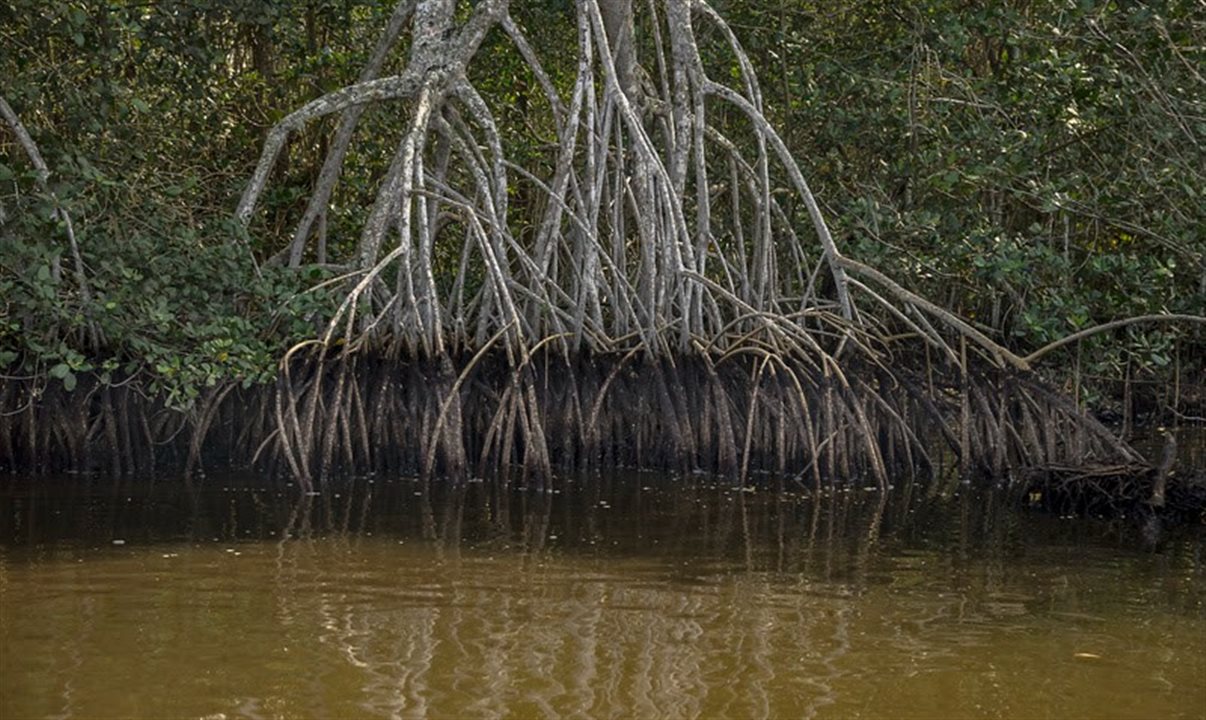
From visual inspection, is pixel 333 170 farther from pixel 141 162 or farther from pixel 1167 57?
pixel 1167 57

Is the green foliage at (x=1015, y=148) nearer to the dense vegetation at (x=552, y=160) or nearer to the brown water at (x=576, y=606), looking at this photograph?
the dense vegetation at (x=552, y=160)

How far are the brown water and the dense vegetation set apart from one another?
2.90 ft

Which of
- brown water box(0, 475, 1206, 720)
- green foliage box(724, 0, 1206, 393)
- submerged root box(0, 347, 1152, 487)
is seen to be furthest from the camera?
green foliage box(724, 0, 1206, 393)

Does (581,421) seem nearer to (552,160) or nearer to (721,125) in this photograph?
(552,160)

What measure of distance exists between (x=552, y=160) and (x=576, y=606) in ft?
19.8

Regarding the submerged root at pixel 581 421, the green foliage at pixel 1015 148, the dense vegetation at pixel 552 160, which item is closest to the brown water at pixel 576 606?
the submerged root at pixel 581 421

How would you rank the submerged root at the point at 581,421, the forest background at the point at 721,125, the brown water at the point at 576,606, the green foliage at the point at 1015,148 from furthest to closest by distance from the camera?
the green foliage at the point at 1015,148
the submerged root at the point at 581,421
the forest background at the point at 721,125
the brown water at the point at 576,606

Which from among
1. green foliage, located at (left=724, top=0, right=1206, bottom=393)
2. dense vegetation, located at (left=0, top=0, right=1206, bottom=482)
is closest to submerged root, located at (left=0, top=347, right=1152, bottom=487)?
dense vegetation, located at (left=0, top=0, right=1206, bottom=482)

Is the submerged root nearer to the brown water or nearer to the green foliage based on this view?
the brown water

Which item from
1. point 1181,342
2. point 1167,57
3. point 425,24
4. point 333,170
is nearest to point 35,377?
point 333,170

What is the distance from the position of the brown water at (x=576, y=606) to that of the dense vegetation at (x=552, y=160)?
883 mm

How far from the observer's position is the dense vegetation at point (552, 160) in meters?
8.94

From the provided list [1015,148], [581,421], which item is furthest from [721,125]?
[581,421]

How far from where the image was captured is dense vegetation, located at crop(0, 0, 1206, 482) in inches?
352
